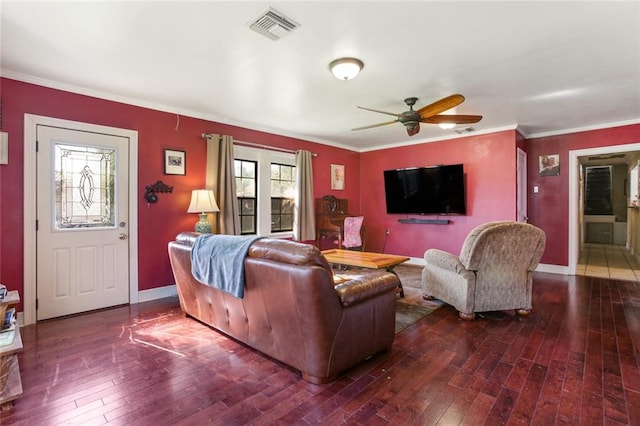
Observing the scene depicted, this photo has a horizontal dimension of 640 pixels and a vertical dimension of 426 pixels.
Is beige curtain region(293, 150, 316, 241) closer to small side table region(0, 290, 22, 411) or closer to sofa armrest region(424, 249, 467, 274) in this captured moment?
sofa armrest region(424, 249, 467, 274)

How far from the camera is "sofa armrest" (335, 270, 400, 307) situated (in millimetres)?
2093

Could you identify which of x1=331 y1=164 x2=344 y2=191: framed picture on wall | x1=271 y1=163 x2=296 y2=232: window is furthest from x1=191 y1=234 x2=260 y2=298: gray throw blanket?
x1=331 y1=164 x2=344 y2=191: framed picture on wall

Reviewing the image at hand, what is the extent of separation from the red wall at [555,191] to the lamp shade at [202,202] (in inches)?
209

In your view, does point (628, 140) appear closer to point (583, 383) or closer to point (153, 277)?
point (583, 383)

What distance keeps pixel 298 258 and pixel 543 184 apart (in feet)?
17.6

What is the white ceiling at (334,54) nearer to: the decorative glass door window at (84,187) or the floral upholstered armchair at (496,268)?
the decorative glass door window at (84,187)

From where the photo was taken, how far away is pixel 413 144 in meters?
6.25

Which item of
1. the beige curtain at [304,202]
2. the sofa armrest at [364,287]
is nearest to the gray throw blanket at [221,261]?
the sofa armrest at [364,287]

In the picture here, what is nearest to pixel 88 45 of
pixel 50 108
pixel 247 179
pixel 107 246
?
pixel 50 108

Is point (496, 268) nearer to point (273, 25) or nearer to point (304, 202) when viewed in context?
point (273, 25)

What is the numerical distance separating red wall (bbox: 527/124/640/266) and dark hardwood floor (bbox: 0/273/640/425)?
7.50ft

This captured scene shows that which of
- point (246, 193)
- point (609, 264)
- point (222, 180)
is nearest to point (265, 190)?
point (246, 193)

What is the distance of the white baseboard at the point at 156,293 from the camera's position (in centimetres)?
392

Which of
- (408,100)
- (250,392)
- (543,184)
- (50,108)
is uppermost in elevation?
(408,100)
